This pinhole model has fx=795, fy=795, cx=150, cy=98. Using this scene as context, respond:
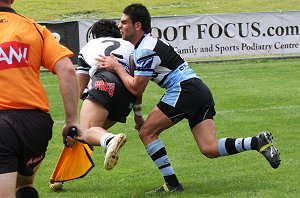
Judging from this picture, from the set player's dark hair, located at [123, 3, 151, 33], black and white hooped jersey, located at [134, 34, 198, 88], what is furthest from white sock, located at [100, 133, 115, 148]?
player's dark hair, located at [123, 3, 151, 33]

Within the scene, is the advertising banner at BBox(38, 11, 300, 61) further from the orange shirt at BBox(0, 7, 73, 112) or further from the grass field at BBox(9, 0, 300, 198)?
the orange shirt at BBox(0, 7, 73, 112)

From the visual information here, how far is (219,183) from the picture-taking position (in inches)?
332

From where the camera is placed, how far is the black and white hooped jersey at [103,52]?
8.30m

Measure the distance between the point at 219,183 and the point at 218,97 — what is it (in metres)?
8.03

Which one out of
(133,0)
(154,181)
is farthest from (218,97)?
(133,0)

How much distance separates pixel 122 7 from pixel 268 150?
34.3 metres

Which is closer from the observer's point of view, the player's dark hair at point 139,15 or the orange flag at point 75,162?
the orange flag at point 75,162

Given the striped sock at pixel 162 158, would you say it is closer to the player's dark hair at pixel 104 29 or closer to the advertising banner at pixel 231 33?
the player's dark hair at pixel 104 29

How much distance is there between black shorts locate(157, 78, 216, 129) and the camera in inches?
312

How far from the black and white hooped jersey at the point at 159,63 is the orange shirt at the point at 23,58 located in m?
2.29

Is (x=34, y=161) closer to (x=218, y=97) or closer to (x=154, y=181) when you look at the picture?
(x=154, y=181)

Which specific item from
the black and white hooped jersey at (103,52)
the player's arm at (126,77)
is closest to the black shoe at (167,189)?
the player's arm at (126,77)

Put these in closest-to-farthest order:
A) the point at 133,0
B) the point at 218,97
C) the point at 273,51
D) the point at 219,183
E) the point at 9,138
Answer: the point at 9,138
the point at 219,183
the point at 218,97
the point at 273,51
the point at 133,0

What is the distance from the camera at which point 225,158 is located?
389 inches
